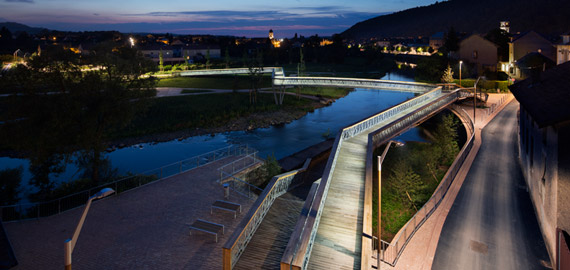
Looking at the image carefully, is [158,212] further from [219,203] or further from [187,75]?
[187,75]

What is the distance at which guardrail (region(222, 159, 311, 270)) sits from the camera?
9859mm

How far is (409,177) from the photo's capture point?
63.6 ft

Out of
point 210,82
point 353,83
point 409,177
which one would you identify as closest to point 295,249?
point 409,177

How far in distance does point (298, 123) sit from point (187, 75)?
39.4m

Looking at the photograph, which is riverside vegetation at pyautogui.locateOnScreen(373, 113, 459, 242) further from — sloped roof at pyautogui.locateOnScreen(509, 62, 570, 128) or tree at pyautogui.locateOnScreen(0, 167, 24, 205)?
tree at pyautogui.locateOnScreen(0, 167, 24, 205)

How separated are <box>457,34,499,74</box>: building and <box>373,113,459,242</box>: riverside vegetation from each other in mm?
33485

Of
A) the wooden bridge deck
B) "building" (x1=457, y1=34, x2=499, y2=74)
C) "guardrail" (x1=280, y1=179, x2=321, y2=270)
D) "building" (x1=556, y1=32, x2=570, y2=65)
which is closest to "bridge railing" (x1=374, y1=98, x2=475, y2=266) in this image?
"guardrail" (x1=280, y1=179, x2=321, y2=270)

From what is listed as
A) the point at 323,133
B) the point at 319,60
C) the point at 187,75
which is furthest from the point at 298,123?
the point at 319,60

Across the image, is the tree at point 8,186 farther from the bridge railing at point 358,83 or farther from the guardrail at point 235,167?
the bridge railing at point 358,83

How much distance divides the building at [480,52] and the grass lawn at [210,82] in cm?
3459

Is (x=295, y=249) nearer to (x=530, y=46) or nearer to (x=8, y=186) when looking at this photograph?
(x=8, y=186)

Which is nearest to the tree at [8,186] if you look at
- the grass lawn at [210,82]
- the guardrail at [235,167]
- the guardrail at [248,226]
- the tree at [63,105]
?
the tree at [63,105]

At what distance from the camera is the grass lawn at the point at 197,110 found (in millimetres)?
39031

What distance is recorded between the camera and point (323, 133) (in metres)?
39.2
